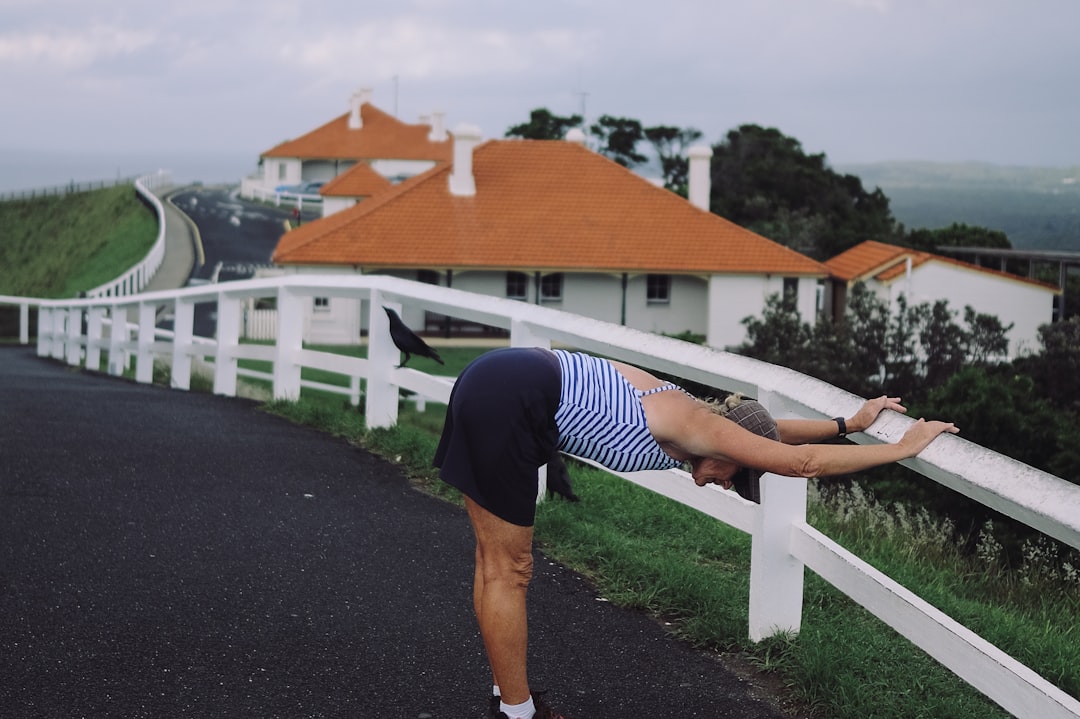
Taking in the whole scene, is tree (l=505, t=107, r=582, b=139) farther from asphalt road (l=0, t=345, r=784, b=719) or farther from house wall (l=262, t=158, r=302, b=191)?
asphalt road (l=0, t=345, r=784, b=719)

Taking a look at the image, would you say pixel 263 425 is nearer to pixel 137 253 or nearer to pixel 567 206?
pixel 567 206

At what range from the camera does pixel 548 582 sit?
623 cm

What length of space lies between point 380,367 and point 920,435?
17.7ft

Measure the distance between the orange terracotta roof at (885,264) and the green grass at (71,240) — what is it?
3110cm

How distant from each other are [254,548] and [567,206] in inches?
1999

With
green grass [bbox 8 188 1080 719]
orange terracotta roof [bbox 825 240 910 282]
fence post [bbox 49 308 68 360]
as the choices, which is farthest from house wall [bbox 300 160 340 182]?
green grass [bbox 8 188 1080 719]

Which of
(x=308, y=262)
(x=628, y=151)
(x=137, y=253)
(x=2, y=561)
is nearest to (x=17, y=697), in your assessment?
(x=2, y=561)

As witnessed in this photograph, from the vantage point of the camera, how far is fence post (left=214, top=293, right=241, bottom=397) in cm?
1226

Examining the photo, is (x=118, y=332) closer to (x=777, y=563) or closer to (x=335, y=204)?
(x=777, y=563)

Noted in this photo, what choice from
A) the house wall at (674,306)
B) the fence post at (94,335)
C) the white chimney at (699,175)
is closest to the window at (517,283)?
the house wall at (674,306)

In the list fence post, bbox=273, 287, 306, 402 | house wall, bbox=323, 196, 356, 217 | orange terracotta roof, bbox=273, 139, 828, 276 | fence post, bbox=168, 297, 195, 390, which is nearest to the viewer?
fence post, bbox=273, 287, 306, 402

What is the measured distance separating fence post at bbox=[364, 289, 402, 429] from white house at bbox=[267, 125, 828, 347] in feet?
144

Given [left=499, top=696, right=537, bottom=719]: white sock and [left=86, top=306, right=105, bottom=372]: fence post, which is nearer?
[left=499, top=696, right=537, bottom=719]: white sock

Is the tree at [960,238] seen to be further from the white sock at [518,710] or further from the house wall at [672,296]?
the white sock at [518,710]
